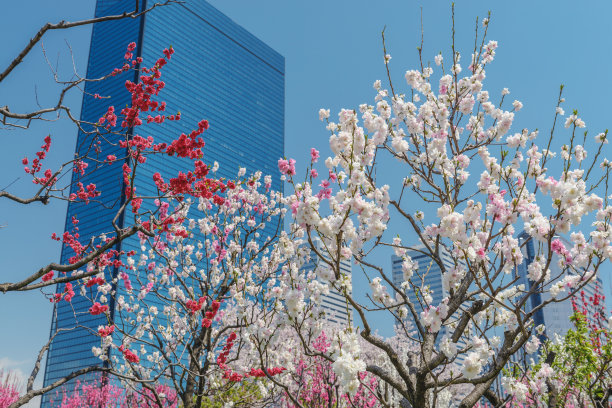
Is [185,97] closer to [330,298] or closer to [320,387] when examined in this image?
[330,298]

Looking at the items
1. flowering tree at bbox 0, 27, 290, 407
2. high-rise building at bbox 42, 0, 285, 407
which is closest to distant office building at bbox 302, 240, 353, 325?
flowering tree at bbox 0, 27, 290, 407

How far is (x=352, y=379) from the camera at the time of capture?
3.46 meters

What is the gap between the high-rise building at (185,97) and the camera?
84.5m

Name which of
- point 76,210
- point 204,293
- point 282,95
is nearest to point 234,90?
point 282,95

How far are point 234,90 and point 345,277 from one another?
114111mm

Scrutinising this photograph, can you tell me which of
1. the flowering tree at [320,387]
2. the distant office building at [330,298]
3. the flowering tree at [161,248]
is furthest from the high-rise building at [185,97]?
the flowering tree at [161,248]

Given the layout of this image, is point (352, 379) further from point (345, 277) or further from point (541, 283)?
point (541, 283)

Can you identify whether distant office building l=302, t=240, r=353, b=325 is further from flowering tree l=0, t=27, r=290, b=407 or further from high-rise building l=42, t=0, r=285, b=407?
Result: high-rise building l=42, t=0, r=285, b=407

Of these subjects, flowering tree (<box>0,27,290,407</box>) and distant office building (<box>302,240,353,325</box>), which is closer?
distant office building (<box>302,240,353,325</box>)

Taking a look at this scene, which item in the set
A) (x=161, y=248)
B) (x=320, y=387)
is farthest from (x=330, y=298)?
(x=161, y=248)

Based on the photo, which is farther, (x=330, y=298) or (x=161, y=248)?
(x=330, y=298)

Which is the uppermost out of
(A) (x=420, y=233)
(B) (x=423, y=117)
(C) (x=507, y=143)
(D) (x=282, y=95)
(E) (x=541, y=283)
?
(D) (x=282, y=95)

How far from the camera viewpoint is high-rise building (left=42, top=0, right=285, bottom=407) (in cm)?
8450

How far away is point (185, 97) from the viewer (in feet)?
319
